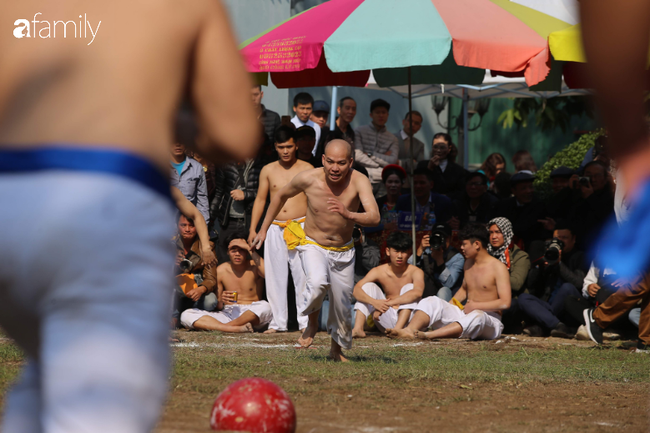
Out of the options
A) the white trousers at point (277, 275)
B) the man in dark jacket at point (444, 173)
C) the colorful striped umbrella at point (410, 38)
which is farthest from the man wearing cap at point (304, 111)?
the white trousers at point (277, 275)

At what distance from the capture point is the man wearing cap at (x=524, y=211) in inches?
416

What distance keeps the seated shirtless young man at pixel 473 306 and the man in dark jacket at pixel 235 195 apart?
97.4 inches

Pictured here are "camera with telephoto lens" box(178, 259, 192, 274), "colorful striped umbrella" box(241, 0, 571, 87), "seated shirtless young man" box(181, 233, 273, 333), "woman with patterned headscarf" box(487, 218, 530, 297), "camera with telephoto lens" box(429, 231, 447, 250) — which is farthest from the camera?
"camera with telephoto lens" box(429, 231, 447, 250)

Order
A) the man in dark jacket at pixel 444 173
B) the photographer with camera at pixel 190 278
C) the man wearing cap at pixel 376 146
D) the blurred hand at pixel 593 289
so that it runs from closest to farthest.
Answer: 1. the blurred hand at pixel 593 289
2. the photographer with camera at pixel 190 278
3. the man wearing cap at pixel 376 146
4. the man in dark jacket at pixel 444 173

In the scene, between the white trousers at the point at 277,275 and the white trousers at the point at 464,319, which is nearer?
the white trousers at the point at 464,319

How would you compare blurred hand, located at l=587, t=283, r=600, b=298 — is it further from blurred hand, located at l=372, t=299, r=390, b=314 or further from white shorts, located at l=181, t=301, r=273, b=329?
white shorts, located at l=181, t=301, r=273, b=329

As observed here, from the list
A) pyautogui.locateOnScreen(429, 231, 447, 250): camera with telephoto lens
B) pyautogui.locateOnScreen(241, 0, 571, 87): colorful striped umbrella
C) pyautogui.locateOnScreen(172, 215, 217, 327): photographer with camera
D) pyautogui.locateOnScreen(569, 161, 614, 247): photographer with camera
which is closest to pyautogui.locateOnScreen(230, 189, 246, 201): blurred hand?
pyautogui.locateOnScreen(172, 215, 217, 327): photographer with camera

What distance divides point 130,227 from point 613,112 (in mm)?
844

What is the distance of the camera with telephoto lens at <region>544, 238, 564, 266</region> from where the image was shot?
985cm

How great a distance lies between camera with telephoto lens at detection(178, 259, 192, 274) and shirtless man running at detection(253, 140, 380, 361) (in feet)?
7.28

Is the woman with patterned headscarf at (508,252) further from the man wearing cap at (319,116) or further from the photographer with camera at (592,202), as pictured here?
the man wearing cap at (319,116)

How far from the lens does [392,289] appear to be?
9805mm

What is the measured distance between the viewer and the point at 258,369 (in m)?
6.45

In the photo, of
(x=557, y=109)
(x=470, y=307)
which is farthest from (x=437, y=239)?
(x=557, y=109)
